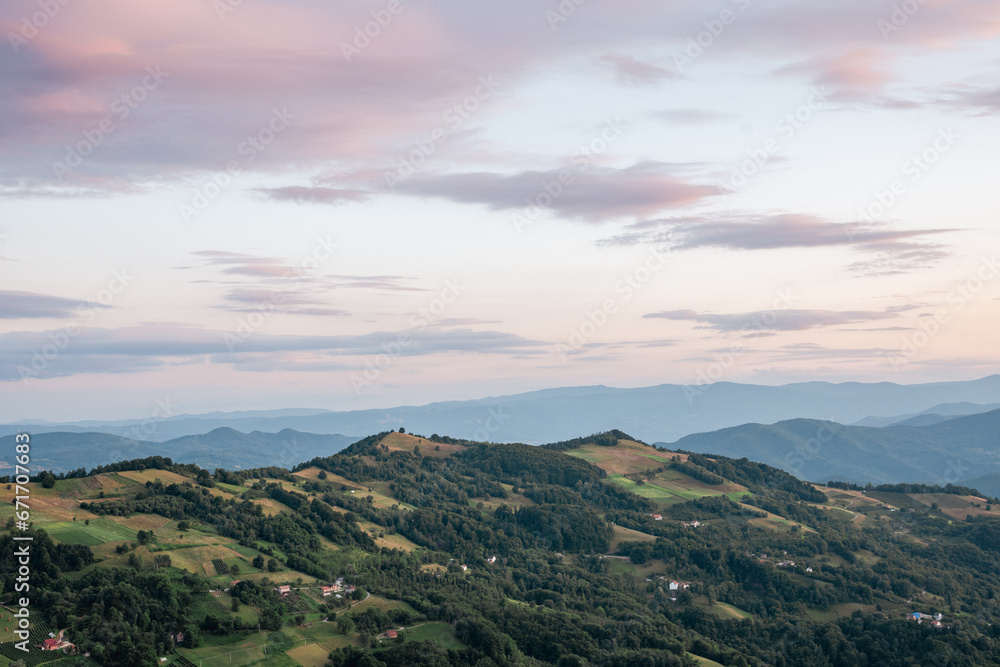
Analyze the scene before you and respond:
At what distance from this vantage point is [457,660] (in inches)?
3248

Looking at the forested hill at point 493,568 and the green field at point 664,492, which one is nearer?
the forested hill at point 493,568

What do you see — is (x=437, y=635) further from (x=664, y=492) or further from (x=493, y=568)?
(x=664, y=492)

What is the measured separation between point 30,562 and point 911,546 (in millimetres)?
154364

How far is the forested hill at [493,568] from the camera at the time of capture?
3130 inches

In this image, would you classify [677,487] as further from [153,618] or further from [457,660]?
[153,618]

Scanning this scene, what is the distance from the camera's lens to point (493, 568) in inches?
5148

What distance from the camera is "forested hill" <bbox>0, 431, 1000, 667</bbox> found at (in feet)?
261

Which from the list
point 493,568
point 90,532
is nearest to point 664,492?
point 493,568

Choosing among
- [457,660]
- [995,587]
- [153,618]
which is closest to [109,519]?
[153,618]

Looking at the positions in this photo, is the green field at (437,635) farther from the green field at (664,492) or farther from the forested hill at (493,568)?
the green field at (664,492)

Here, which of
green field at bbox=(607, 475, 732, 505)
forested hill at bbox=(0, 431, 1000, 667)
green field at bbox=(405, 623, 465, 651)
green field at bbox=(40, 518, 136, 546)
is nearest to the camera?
forested hill at bbox=(0, 431, 1000, 667)

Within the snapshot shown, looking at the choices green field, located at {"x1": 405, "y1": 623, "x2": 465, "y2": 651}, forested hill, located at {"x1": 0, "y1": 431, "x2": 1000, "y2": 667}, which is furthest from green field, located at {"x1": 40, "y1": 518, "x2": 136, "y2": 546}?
green field, located at {"x1": 405, "y1": 623, "x2": 465, "y2": 651}

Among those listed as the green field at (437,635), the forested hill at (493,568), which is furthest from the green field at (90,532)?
the green field at (437,635)

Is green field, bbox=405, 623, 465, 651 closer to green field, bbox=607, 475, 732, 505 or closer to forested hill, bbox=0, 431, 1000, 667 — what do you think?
forested hill, bbox=0, 431, 1000, 667
